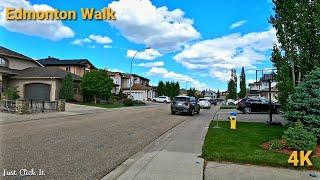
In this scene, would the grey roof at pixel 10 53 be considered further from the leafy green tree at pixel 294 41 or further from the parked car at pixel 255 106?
the leafy green tree at pixel 294 41

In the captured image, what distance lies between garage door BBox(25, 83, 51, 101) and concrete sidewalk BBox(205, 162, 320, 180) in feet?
129

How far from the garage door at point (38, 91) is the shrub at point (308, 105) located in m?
37.3

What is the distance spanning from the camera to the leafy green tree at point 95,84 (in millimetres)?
50219

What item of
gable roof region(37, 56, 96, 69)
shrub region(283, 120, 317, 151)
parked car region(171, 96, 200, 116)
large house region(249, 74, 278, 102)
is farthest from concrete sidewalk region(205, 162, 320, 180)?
gable roof region(37, 56, 96, 69)

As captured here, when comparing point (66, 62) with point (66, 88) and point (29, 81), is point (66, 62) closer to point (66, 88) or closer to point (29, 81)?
point (29, 81)

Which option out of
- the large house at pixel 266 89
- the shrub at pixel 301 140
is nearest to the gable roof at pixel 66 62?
the large house at pixel 266 89

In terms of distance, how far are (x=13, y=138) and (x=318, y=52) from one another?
13058mm

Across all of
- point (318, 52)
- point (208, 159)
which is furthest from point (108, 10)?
point (318, 52)

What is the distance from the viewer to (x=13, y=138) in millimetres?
13078

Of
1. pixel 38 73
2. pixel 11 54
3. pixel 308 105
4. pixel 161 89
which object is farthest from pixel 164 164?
pixel 161 89

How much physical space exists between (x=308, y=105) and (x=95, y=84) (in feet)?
130

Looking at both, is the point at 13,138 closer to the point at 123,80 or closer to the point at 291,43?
the point at 291,43

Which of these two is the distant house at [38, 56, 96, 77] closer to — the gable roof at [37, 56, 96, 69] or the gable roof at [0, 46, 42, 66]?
the gable roof at [37, 56, 96, 69]

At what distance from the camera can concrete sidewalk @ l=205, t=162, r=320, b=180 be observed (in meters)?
8.48
